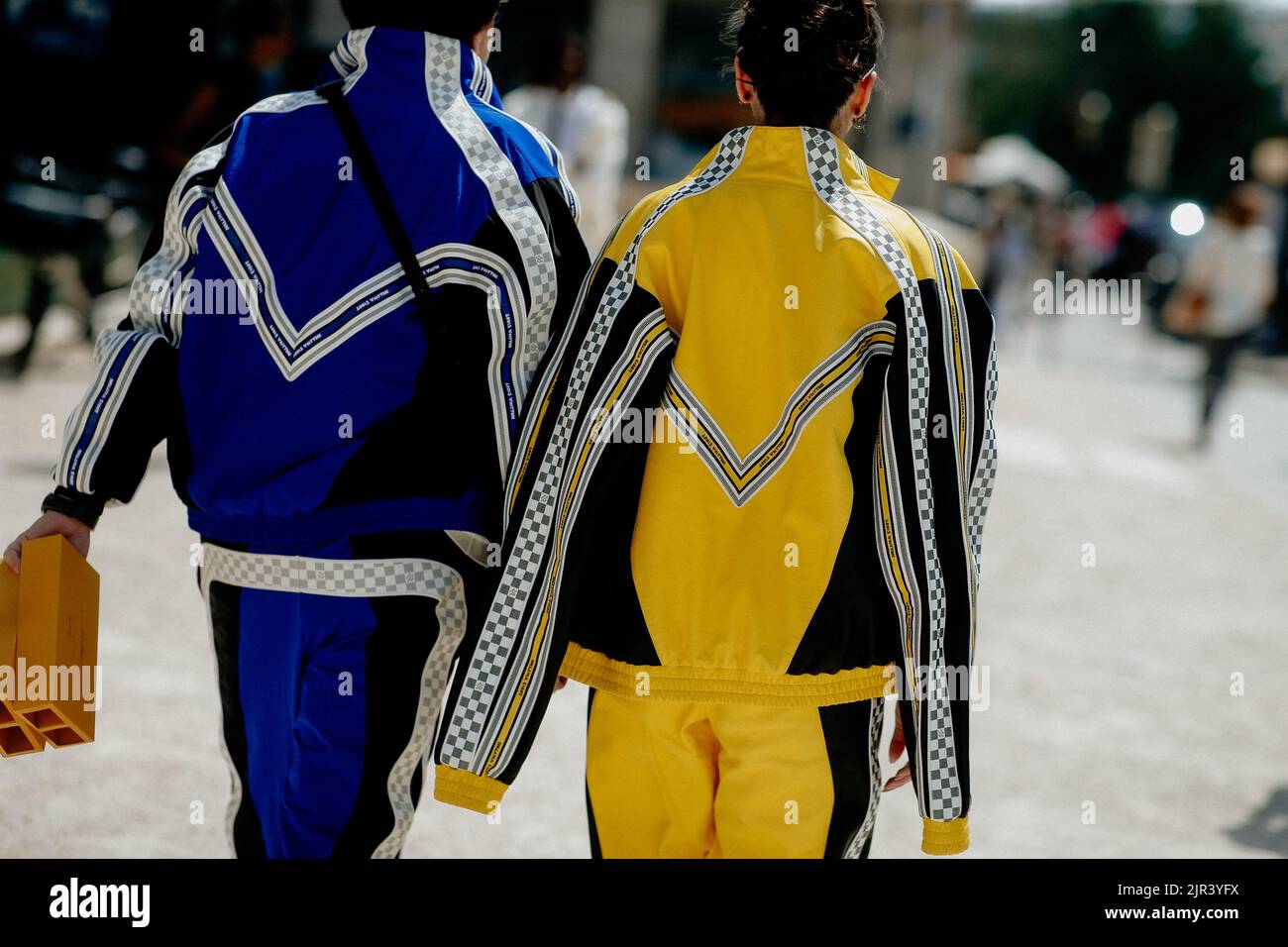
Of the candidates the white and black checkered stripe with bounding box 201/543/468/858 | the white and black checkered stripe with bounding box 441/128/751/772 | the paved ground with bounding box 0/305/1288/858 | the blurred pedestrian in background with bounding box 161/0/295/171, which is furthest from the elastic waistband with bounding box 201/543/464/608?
the blurred pedestrian in background with bounding box 161/0/295/171

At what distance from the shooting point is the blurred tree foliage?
5316cm

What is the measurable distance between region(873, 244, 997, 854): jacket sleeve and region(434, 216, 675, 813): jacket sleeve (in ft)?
1.29

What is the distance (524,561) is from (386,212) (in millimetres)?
606

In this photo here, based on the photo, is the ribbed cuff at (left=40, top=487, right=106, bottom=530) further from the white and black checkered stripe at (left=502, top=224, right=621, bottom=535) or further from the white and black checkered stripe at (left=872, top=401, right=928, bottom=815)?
the white and black checkered stripe at (left=872, top=401, right=928, bottom=815)

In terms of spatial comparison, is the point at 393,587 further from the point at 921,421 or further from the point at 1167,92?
the point at 1167,92

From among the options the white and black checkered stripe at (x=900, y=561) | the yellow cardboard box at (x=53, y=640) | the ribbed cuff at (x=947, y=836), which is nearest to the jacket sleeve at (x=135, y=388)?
the yellow cardboard box at (x=53, y=640)

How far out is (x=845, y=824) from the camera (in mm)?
2549

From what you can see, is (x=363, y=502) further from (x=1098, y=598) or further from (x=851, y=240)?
(x=1098, y=598)

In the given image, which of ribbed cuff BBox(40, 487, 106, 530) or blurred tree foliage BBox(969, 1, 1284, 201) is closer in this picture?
ribbed cuff BBox(40, 487, 106, 530)

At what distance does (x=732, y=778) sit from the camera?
2527 mm

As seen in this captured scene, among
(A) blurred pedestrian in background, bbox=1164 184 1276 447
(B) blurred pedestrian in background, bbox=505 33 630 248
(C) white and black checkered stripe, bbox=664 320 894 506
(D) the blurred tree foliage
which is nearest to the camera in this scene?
(C) white and black checkered stripe, bbox=664 320 894 506

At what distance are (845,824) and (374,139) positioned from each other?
1364 millimetres
